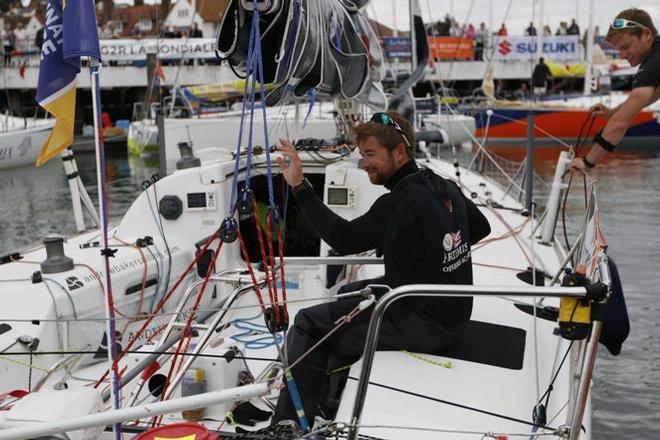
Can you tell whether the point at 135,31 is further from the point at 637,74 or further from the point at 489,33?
the point at 637,74

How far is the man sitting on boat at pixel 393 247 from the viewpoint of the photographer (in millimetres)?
2871

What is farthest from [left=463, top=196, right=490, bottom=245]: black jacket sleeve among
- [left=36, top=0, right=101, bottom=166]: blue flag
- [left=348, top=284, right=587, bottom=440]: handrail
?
[left=36, top=0, right=101, bottom=166]: blue flag

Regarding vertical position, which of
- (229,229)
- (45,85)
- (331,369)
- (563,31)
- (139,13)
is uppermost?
(139,13)

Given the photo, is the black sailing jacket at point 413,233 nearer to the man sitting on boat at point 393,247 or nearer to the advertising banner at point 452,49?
the man sitting on boat at point 393,247

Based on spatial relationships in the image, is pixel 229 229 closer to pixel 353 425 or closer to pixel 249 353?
pixel 353 425

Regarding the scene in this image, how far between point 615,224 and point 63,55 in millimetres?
11205

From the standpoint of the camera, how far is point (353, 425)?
2.28 metres

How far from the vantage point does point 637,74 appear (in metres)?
3.88

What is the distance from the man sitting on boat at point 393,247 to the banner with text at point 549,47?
31.0 meters

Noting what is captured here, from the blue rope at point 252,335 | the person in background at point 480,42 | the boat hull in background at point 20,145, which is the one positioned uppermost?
the person in background at point 480,42

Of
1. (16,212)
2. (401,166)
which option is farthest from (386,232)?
(16,212)

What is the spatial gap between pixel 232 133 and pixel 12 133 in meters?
6.47

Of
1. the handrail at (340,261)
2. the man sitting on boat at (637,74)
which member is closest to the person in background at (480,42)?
the man sitting on boat at (637,74)

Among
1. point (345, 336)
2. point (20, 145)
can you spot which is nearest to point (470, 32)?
point (20, 145)
